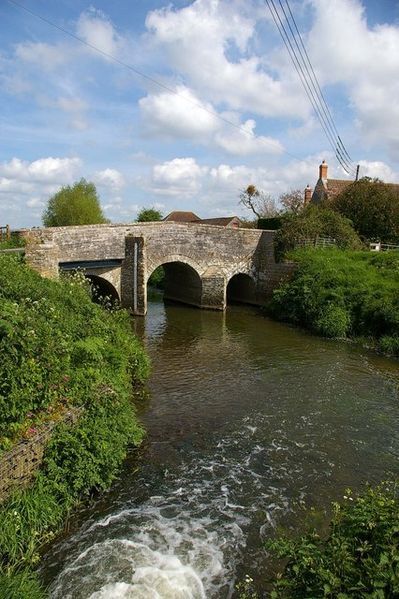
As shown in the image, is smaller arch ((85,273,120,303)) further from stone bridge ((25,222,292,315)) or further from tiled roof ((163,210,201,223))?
tiled roof ((163,210,201,223))

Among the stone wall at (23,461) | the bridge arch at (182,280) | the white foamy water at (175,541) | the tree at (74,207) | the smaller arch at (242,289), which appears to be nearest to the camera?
the white foamy water at (175,541)

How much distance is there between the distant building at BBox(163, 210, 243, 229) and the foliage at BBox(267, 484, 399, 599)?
38874mm

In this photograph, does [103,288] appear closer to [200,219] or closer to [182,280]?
[182,280]

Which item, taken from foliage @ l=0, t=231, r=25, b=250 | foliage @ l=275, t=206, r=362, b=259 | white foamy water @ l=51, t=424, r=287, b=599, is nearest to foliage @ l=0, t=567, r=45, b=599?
white foamy water @ l=51, t=424, r=287, b=599

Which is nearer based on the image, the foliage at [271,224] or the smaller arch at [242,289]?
the smaller arch at [242,289]

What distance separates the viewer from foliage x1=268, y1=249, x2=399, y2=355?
17891 millimetres

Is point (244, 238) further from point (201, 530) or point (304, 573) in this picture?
point (304, 573)

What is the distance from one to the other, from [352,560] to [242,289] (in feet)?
78.1

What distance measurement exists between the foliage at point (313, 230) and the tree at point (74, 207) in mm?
23530

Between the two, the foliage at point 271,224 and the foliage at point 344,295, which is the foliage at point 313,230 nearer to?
the foliage at point 344,295

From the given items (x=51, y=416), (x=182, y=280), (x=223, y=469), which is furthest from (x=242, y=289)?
(x=51, y=416)

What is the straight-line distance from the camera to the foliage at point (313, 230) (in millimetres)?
25062

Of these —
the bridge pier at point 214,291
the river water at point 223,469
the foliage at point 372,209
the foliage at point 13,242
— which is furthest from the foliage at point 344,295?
the foliage at point 13,242

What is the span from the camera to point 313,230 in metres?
25.2
